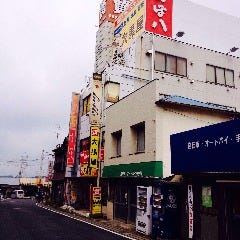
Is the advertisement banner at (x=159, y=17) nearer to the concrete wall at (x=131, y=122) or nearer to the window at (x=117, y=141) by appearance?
the concrete wall at (x=131, y=122)

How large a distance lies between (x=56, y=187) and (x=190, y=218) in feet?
95.5

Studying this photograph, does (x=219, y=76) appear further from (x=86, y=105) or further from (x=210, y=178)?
(x=210, y=178)

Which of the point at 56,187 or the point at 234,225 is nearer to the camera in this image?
the point at 234,225

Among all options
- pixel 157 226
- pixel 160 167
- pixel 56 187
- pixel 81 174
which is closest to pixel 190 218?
pixel 157 226

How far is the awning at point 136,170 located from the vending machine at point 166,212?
6.74 feet

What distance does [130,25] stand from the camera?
3152 centimetres

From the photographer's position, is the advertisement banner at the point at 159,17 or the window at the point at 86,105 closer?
the advertisement banner at the point at 159,17

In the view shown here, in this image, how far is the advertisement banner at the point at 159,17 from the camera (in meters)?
28.9

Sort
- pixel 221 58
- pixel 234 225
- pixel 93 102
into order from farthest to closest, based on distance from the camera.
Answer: pixel 221 58
pixel 93 102
pixel 234 225

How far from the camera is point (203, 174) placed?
13.2 meters

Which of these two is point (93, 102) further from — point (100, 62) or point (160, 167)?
point (100, 62)

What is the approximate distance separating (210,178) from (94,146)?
11987 mm

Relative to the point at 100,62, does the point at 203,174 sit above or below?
below

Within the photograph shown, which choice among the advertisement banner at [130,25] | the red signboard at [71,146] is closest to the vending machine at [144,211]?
the red signboard at [71,146]
